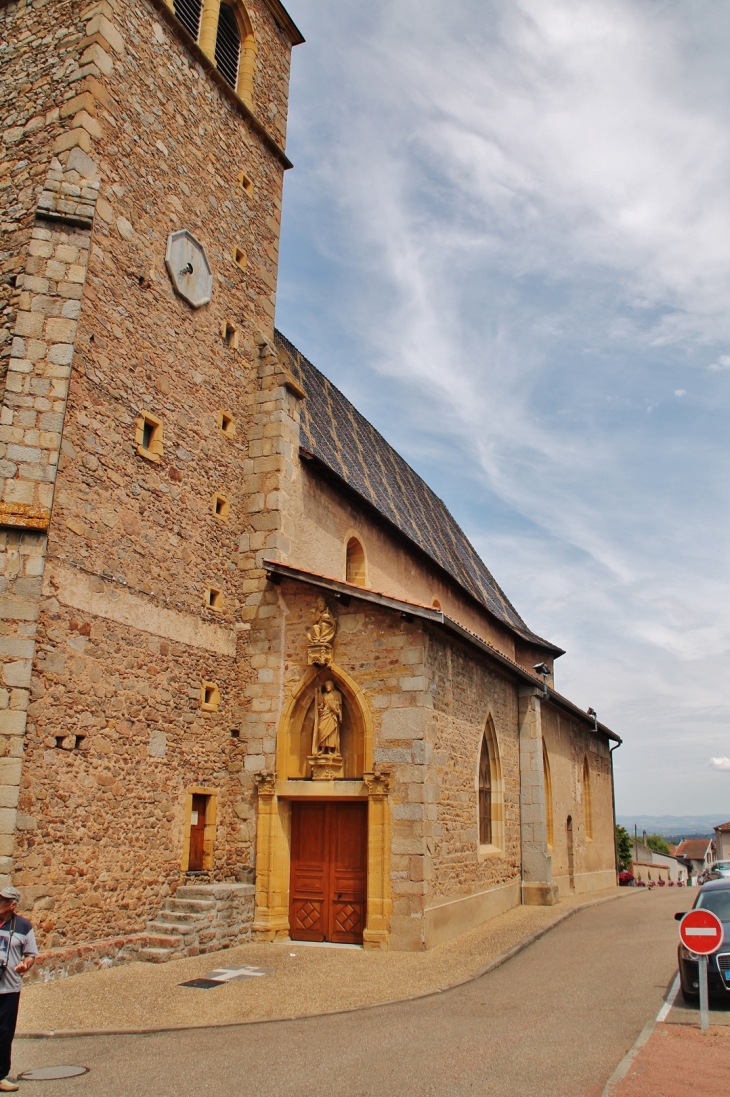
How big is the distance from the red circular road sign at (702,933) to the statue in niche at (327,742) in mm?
5776

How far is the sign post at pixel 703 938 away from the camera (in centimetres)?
668

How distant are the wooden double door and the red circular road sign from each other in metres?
5.39

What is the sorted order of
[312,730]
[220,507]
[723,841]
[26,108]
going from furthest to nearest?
[723,841]
[220,507]
[312,730]
[26,108]

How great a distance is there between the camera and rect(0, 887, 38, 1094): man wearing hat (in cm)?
525

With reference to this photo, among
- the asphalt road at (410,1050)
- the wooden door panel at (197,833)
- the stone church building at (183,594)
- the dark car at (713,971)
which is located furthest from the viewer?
the wooden door panel at (197,833)

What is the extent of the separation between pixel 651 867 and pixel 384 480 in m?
33.7

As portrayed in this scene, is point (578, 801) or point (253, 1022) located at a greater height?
point (578, 801)

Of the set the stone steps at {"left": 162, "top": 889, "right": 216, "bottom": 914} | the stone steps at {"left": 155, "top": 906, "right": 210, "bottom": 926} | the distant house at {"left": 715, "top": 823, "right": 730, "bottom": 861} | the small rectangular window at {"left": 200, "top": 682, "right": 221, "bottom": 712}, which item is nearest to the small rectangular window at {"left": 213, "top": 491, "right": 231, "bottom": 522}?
the small rectangular window at {"left": 200, "top": 682, "right": 221, "bottom": 712}

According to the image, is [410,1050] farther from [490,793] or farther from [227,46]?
[227,46]

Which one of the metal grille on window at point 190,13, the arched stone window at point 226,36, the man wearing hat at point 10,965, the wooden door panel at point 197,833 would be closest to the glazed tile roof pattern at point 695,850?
the wooden door panel at point 197,833

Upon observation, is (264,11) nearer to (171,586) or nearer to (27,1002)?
(171,586)

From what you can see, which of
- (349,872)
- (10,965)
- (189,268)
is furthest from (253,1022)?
(189,268)

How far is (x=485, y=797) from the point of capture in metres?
14.5

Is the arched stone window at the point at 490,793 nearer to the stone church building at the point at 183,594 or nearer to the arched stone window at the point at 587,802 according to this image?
the stone church building at the point at 183,594
